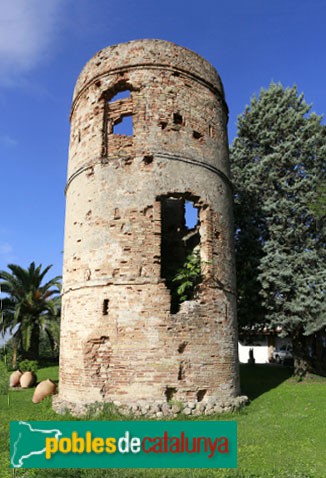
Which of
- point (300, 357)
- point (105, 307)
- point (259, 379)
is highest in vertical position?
point (105, 307)

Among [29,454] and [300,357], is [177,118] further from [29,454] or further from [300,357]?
[300,357]

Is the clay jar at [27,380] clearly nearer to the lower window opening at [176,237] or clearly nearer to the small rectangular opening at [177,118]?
the lower window opening at [176,237]

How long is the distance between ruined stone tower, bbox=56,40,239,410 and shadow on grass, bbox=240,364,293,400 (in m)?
2.79

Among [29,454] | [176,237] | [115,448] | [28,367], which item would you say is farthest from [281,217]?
[28,367]

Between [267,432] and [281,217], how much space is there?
29.4 feet

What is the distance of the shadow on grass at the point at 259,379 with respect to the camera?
1250cm

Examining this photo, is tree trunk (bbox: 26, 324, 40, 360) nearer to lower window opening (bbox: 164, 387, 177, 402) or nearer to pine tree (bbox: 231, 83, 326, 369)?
pine tree (bbox: 231, 83, 326, 369)

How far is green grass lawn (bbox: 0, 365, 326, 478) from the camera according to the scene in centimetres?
566

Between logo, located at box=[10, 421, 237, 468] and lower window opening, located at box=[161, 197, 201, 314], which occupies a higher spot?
lower window opening, located at box=[161, 197, 201, 314]

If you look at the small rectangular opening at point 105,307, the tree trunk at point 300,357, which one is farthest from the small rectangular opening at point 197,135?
the tree trunk at point 300,357

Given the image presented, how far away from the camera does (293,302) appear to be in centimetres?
1411

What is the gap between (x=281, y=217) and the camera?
1500cm

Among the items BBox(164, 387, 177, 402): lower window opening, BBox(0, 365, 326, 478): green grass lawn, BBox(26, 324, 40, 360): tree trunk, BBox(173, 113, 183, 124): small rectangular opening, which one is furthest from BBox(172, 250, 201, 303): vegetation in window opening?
BBox(26, 324, 40, 360): tree trunk

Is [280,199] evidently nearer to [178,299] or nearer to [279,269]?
[279,269]
